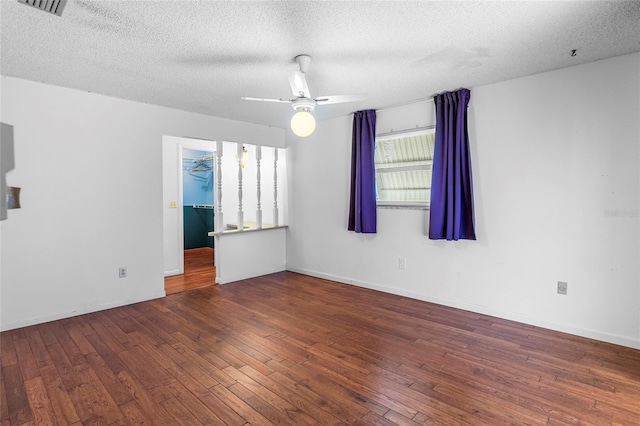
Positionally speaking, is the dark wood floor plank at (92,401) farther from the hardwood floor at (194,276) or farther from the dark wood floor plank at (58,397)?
the hardwood floor at (194,276)

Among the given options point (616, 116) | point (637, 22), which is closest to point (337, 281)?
point (616, 116)

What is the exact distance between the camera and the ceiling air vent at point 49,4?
1899mm

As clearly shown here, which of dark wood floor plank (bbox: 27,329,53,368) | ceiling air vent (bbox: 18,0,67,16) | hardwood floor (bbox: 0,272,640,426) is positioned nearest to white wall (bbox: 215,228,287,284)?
hardwood floor (bbox: 0,272,640,426)

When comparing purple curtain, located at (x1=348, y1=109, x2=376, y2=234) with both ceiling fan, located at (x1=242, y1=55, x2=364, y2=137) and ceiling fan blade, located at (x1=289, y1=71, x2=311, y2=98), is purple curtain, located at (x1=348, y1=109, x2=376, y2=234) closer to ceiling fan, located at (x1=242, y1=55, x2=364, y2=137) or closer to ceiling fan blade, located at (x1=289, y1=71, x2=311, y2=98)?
ceiling fan, located at (x1=242, y1=55, x2=364, y2=137)

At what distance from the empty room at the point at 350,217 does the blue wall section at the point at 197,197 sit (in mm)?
2846

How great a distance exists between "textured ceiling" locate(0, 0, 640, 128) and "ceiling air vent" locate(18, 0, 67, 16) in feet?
0.18

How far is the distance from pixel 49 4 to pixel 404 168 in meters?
3.47

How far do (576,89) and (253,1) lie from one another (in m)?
2.82

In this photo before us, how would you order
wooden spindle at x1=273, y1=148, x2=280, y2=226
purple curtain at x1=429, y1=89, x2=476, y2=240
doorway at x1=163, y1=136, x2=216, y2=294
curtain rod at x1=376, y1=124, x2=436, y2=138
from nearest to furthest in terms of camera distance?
purple curtain at x1=429, y1=89, x2=476, y2=240, curtain rod at x1=376, y1=124, x2=436, y2=138, doorway at x1=163, y1=136, x2=216, y2=294, wooden spindle at x1=273, y1=148, x2=280, y2=226

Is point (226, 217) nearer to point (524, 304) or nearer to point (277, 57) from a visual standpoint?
point (277, 57)

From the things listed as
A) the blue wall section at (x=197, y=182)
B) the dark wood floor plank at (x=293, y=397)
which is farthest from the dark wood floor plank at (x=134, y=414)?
the blue wall section at (x=197, y=182)

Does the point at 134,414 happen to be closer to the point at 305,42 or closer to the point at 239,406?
the point at 239,406

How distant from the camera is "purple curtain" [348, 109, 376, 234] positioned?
436 centimetres

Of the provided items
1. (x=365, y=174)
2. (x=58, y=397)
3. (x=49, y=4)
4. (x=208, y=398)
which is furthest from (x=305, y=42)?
(x=58, y=397)
